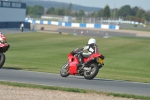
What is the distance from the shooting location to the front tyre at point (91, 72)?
50.4 ft

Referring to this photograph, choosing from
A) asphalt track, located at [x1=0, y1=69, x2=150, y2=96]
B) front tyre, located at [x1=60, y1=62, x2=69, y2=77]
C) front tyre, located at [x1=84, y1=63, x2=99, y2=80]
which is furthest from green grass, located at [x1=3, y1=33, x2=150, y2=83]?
asphalt track, located at [x1=0, y1=69, x2=150, y2=96]

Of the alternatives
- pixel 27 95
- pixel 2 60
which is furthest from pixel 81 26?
pixel 27 95

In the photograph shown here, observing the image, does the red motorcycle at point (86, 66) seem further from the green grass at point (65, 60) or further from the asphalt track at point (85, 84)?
the green grass at point (65, 60)

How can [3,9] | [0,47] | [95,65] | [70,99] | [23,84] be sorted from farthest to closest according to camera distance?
[3,9] → [0,47] → [95,65] → [23,84] → [70,99]

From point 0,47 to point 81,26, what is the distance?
84.9 meters

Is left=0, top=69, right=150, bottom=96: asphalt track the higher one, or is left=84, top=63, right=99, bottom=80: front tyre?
left=84, top=63, right=99, bottom=80: front tyre

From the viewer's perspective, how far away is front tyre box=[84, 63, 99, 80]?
15352mm

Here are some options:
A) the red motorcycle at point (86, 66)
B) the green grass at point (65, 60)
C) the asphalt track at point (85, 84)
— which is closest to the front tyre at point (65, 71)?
the red motorcycle at point (86, 66)

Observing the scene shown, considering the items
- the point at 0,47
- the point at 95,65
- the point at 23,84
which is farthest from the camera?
the point at 0,47

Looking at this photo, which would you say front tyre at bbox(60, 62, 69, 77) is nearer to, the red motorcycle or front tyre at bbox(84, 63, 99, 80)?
the red motorcycle

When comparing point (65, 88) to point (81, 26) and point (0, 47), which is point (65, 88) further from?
point (81, 26)

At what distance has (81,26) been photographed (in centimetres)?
10206

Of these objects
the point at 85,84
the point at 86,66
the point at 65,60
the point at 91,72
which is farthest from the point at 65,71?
the point at 65,60

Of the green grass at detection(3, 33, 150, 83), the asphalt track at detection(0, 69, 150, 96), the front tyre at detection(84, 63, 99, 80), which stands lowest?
the green grass at detection(3, 33, 150, 83)
